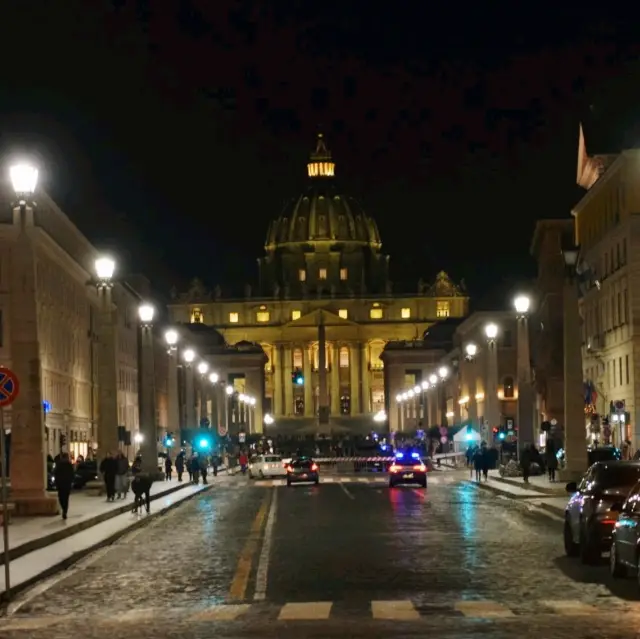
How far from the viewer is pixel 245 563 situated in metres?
24.1

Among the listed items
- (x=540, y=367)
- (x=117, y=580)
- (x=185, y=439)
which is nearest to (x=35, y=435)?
(x=117, y=580)

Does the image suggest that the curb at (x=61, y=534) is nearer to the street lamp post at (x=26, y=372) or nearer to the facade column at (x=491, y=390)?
the street lamp post at (x=26, y=372)

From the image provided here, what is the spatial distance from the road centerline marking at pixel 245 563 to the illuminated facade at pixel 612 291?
103ft

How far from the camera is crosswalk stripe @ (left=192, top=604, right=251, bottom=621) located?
1678 cm

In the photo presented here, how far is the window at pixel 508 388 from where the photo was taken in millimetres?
137250

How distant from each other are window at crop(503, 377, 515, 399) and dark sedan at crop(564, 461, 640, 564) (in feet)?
375

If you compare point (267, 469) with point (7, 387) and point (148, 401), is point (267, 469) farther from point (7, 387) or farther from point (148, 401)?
point (7, 387)

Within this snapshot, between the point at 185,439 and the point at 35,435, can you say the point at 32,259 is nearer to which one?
the point at 35,435

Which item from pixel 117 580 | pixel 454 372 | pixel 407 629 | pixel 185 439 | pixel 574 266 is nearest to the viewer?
pixel 407 629

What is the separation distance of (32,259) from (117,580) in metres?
15.4

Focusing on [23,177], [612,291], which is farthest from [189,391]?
[23,177]

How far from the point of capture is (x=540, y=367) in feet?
322

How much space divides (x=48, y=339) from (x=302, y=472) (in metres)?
14.6

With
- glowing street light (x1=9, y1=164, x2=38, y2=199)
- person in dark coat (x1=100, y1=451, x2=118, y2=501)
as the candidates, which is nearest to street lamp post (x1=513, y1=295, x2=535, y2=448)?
person in dark coat (x1=100, y1=451, x2=118, y2=501)
